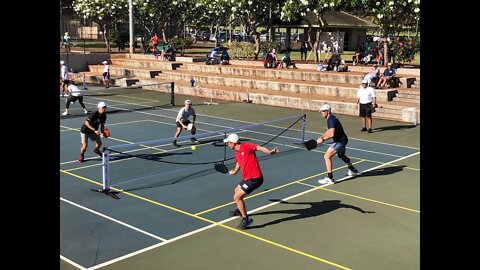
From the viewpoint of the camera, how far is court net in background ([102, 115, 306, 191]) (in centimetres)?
1318

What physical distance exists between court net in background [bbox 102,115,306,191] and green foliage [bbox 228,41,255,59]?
22.0 meters

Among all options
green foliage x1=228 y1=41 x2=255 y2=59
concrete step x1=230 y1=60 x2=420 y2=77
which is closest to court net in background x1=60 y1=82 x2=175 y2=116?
concrete step x1=230 y1=60 x2=420 y2=77

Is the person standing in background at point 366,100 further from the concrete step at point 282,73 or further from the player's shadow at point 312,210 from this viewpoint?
the player's shadow at point 312,210

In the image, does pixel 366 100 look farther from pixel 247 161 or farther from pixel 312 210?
pixel 247 161

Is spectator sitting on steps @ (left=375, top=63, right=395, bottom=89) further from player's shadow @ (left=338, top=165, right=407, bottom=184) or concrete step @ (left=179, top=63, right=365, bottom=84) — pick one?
player's shadow @ (left=338, top=165, right=407, bottom=184)

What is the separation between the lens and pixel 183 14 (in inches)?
1912

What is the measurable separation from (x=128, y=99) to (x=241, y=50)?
47.1 feet
